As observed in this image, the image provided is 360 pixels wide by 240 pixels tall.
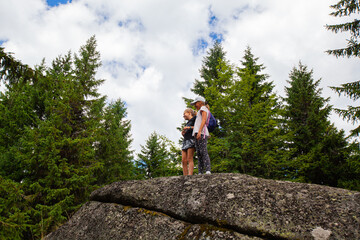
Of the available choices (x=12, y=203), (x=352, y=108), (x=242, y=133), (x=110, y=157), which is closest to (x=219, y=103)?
(x=242, y=133)

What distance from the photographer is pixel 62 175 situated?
1042 cm

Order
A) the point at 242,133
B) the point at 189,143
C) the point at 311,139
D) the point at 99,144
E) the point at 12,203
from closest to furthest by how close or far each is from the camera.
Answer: the point at 189,143, the point at 12,203, the point at 242,133, the point at 311,139, the point at 99,144

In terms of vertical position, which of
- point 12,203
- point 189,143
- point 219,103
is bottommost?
point 12,203

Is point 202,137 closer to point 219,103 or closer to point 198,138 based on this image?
point 198,138

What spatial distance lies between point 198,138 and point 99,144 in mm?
13056

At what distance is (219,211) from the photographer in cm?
259

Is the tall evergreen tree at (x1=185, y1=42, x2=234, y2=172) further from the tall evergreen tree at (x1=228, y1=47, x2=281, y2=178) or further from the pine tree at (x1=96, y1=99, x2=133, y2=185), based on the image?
the pine tree at (x1=96, y1=99, x2=133, y2=185)

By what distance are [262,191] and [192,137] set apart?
7.71 feet

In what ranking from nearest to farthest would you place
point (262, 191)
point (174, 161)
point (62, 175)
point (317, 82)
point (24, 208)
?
point (262, 191)
point (24, 208)
point (62, 175)
point (174, 161)
point (317, 82)

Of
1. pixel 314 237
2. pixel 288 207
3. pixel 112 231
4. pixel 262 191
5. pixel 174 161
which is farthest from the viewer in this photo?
pixel 174 161

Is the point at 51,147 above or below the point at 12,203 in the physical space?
above

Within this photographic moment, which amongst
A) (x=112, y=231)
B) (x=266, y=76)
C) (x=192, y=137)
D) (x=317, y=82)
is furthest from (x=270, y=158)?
(x=317, y=82)

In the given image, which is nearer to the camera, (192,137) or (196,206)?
(196,206)

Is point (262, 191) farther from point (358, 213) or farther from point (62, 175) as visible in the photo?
point (62, 175)
